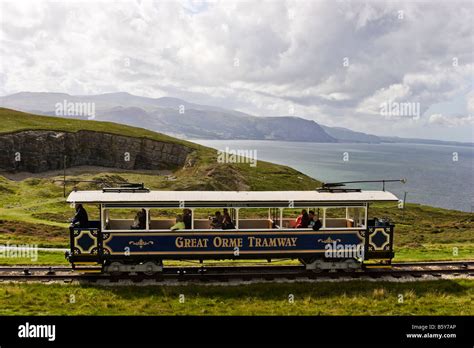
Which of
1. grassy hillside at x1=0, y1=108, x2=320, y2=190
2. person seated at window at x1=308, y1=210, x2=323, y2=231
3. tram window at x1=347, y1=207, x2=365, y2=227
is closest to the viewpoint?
person seated at window at x1=308, y1=210, x2=323, y2=231

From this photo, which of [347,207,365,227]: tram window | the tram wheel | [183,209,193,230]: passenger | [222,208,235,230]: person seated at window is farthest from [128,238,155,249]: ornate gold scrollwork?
[347,207,365,227]: tram window

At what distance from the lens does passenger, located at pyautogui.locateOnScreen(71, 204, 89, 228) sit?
15984 millimetres

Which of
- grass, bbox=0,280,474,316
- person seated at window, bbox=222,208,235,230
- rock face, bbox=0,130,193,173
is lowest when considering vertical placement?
grass, bbox=0,280,474,316

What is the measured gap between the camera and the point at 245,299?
46.3 feet

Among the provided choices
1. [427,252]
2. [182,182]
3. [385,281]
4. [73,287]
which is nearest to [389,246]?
[385,281]

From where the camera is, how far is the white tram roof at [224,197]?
1559cm

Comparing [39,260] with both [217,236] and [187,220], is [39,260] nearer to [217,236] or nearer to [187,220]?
[187,220]

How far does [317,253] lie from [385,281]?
289cm

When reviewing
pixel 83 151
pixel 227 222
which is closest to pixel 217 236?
pixel 227 222

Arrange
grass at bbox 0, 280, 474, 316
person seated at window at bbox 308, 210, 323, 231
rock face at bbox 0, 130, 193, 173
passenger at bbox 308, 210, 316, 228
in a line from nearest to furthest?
grass at bbox 0, 280, 474, 316, person seated at window at bbox 308, 210, 323, 231, passenger at bbox 308, 210, 316, 228, rock face at bbox 0, 130, 193, 173

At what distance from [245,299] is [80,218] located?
7304mm

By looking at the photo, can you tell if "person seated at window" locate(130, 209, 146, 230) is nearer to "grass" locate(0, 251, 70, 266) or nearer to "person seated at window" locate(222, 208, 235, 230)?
"person seated at window" locate(222, 208, 235, 230)

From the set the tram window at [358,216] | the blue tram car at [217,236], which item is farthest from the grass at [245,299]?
the tram window at [358,216]

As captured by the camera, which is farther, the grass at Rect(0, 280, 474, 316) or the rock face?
the rock face
